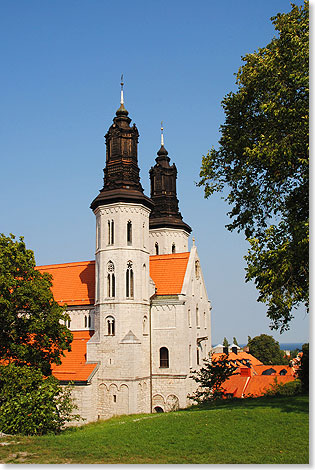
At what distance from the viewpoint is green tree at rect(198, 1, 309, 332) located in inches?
625

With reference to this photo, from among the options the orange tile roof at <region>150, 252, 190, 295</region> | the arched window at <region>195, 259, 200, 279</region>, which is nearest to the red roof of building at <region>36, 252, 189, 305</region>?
the orange tile roof at <region>150, 252, 190, 295</region>

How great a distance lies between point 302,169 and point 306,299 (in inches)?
186

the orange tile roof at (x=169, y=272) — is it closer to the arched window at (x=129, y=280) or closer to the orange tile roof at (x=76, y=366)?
the arched window at (x=129, y=280)

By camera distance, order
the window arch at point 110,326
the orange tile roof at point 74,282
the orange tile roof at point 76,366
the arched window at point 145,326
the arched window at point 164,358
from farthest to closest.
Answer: the orange tile roof at point 74,282 < the arched window at point 164,358 < the arched window at point 145,326 < the window arch at point 110,326 < the orange tile roof at point 76,366

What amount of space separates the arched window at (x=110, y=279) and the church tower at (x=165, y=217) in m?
12.4

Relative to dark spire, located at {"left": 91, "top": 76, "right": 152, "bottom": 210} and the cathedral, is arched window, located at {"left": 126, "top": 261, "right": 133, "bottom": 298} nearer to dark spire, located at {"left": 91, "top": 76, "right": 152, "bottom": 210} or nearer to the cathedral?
the cathedral

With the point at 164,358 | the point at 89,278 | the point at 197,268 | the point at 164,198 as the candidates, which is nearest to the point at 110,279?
the point at 89,278

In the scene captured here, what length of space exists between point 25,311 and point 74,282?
44.2ft

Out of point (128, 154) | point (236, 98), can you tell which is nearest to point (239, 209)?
point (236, 98)

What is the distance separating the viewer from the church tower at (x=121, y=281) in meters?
30.5

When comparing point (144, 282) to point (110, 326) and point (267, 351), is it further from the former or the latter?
point (267, 351)

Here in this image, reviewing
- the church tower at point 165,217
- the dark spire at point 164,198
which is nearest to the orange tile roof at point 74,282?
the church tower at point 165,217

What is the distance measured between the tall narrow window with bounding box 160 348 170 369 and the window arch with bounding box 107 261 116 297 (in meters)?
5.57

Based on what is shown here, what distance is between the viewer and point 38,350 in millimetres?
23734
